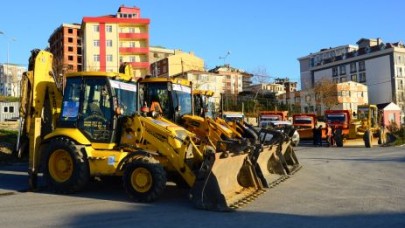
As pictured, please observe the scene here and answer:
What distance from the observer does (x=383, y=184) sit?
13094 millimetres

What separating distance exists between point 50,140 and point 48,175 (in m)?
0.85

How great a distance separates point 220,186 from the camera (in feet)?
32.1

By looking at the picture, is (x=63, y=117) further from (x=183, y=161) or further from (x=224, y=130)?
(x=224, y=130)

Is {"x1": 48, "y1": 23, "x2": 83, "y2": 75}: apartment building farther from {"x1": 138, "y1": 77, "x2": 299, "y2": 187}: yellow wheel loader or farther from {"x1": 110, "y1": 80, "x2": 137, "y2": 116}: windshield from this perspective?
{"x1": 110, "y1": 80, "x2": 137, "y2": 116}: windshield

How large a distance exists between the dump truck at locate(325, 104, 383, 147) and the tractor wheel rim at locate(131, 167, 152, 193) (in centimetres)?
2197

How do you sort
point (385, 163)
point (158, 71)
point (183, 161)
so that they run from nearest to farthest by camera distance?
point (183, 161) < point (385, 163) < point (158, 71)

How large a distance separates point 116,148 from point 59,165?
1471 millimetres

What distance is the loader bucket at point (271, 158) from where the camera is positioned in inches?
522

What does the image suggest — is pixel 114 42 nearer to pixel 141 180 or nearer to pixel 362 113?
pixel 362 113

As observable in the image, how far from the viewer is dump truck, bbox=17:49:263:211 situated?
34.6 feet

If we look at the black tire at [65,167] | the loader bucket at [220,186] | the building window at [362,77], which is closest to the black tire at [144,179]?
the loader bucket at [220,186]

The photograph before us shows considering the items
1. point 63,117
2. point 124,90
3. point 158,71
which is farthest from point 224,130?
point 158,71

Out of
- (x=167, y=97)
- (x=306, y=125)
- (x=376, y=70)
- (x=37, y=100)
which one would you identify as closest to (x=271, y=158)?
(x=167, y=97)

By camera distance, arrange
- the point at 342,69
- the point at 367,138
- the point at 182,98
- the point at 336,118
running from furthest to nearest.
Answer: the point at 342,69 < the point at 336,118 < the point at 367,138 < the point at 182,98
